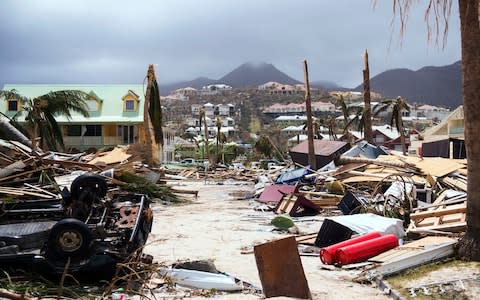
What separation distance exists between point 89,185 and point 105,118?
136 ft

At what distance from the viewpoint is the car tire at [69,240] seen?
6805 millimetres

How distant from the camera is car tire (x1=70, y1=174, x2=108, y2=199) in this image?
8.30 m

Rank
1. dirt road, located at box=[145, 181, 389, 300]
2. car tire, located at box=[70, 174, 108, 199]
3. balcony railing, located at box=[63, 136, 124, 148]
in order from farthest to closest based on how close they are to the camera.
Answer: balcony railing, located at box=[63, 136, 124, 148]
car tire, located at box=[70, 174, 108, 199]
dirt road, located at box=[145, 181, 389, 300]

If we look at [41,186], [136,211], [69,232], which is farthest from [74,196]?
[41,186]

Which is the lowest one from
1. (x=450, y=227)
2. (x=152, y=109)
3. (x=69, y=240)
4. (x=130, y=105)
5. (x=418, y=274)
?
(x=418, y=274)

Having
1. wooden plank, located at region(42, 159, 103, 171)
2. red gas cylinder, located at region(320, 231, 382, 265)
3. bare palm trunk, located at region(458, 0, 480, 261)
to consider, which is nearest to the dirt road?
red gas cylinder, located at region(320, 231, 382, 265)

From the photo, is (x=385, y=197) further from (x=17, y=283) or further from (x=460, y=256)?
(x=17, y=283)

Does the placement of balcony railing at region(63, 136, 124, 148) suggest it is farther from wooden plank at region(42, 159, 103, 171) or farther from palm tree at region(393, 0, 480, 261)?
palm tree at region(393, 0, 480, 261)

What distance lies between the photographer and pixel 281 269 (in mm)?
7094

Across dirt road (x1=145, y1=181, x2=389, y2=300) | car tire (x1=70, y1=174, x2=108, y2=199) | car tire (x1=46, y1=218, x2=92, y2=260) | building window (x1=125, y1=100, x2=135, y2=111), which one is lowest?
dirt road (x1=145, y1=181, x2=389, y2=300)

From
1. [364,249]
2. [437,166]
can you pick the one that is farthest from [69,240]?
[437,166]

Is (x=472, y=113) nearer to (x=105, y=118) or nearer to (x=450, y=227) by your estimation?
(x=450, y=227)

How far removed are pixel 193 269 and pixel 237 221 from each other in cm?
747

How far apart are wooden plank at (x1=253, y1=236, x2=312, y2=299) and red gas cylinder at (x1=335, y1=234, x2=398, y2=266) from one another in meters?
2.16
